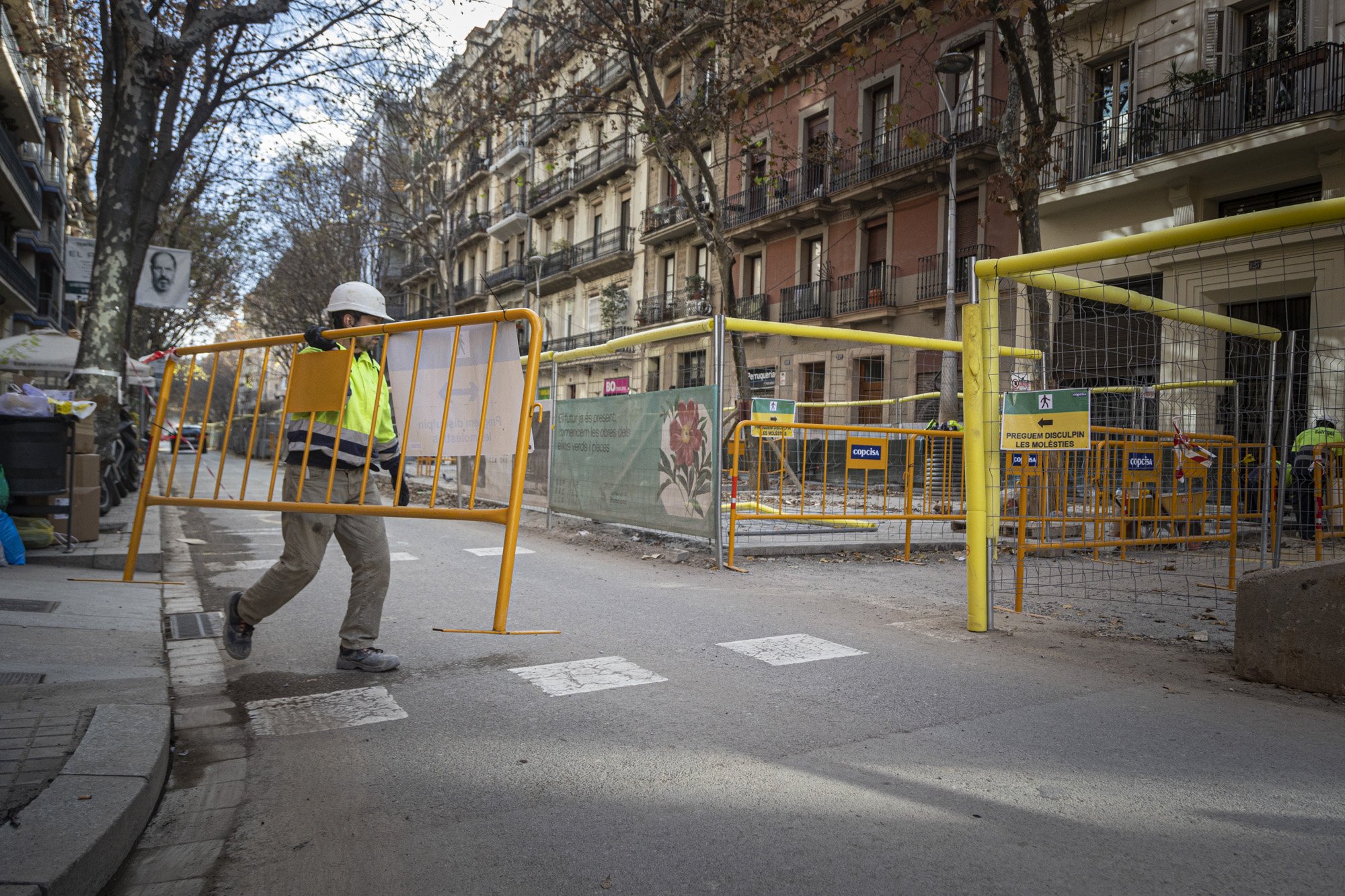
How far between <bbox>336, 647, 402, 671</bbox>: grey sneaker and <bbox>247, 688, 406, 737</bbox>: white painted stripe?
0.89 feet

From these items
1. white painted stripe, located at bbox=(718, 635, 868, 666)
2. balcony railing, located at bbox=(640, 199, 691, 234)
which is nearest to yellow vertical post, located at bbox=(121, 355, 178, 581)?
white painted stripe, located at bbox=(718, 635, 868, 666)

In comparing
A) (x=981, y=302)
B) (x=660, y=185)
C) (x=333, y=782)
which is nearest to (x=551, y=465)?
(x=981, y=302)

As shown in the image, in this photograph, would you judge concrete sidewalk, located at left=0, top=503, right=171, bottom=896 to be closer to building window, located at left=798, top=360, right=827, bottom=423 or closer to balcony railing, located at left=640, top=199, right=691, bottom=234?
building window, located at left=798, top=360, right=827, bottom=423

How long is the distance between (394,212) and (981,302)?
27403mm

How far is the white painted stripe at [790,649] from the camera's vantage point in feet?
15.8

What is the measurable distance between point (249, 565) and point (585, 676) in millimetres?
5241

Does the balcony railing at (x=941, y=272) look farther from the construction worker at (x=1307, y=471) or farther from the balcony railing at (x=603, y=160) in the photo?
the balcony railing at (x=603, y=160)

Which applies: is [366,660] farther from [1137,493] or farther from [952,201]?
[952,201]

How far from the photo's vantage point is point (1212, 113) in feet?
54.4

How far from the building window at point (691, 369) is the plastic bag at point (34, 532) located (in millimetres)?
5715

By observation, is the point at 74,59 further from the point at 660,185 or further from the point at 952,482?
the point at 660,185

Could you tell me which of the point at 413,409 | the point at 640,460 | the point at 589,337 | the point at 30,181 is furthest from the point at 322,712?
the point at 30,181

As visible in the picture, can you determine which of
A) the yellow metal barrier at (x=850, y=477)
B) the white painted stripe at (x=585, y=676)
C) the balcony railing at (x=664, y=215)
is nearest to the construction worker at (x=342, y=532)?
the white painted stripe at (x=585, y=676)

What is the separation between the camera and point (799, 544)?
943 cm
